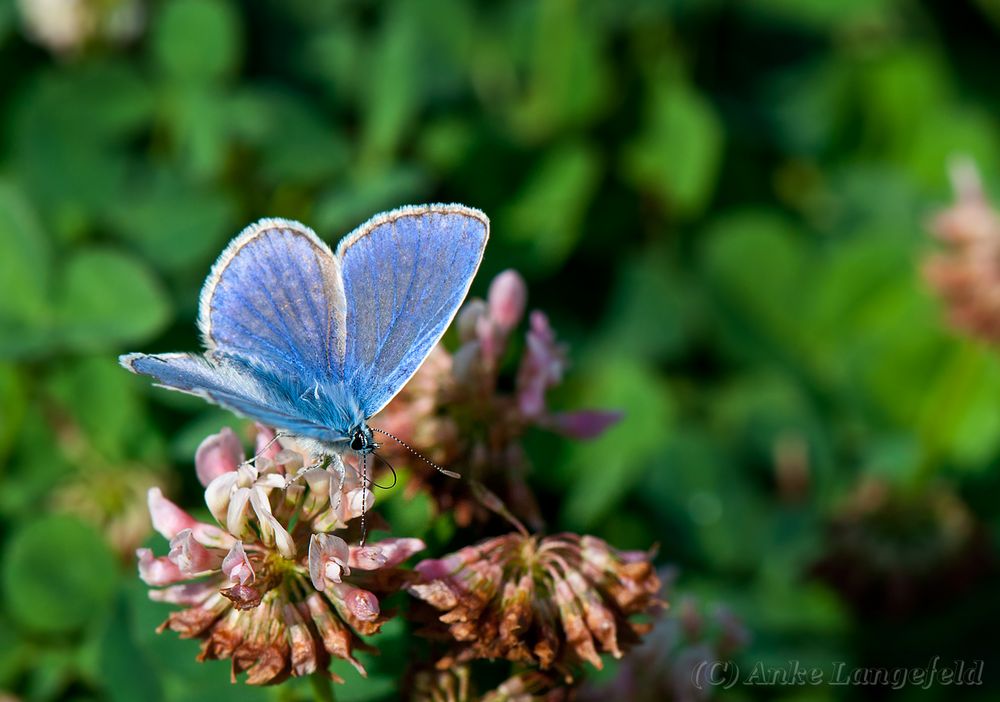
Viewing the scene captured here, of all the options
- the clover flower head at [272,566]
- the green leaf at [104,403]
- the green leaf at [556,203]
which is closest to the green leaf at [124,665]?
the clover flower head at [272,566]

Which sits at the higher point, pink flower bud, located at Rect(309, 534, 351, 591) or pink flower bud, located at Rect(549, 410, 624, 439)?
pink flower bud, located at Rect(309, 534, 351, 591)

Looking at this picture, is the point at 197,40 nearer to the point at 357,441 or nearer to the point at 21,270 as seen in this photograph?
the point at 21,270

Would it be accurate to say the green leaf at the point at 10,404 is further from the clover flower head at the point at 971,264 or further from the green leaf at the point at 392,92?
the clover flower head at the point at 971,264

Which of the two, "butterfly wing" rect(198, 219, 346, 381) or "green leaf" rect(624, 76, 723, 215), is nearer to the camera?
"butterfly wing" rect(198, 219, 346, 381)

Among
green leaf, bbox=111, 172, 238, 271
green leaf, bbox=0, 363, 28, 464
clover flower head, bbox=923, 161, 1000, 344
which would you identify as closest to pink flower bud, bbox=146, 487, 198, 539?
green leaf, bbox=0, 363, 28, 464

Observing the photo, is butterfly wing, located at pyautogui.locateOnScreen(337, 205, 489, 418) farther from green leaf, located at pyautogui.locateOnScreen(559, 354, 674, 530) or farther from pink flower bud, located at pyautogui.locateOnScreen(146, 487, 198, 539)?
green leaf, located at pyautogui.locateOnScreen(559, 354, 674, 530)

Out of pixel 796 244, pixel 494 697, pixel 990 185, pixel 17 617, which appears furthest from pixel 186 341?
pixel 990 185

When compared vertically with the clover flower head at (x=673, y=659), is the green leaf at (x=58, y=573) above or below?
above
